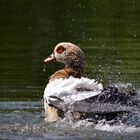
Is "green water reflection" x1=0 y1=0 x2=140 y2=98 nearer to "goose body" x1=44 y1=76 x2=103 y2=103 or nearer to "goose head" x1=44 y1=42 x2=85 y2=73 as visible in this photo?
"goose head" x1=44 y1=42 x2=85 y2=73

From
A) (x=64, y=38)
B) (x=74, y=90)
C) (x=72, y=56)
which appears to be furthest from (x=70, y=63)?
(x=64, y=38)

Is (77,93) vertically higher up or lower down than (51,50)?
higher up

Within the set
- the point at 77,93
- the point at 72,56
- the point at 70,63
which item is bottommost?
the point at 77,93

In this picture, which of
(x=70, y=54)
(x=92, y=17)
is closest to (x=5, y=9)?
(x=92, y=17)

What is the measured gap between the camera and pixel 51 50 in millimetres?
21625

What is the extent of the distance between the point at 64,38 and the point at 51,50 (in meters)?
2.55

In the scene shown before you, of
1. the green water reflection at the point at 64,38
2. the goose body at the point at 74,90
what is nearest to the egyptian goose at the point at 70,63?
the goose body at the point at 74,90

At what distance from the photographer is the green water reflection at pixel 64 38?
1733 cm

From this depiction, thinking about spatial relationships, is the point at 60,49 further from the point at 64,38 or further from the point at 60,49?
the point at 64,38

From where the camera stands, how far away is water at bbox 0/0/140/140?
1229 centimetres

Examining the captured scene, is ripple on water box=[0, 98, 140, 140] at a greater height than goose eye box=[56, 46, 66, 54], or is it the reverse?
goose eye box=[56, 46, 66, 54]

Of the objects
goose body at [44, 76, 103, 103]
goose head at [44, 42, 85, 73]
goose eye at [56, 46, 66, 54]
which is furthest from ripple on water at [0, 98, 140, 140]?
goose eye at [56, 46, 66, 54]

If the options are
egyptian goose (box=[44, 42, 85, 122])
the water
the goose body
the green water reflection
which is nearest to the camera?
the goose body

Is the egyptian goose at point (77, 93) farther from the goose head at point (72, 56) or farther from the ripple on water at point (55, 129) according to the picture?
the ripple on water at point (55, 129)
